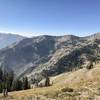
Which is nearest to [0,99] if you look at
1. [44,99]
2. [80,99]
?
[44,99]

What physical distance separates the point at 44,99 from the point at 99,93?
13.2 metres

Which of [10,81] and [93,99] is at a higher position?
[93,99]

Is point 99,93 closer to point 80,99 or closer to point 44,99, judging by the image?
point 80,99

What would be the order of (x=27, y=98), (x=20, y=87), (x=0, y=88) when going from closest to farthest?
(x=27, y=98)
(x=0, y=88)
(x=20, y=87)

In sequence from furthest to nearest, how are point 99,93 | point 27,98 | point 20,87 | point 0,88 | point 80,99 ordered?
1. point 20,87
2. point 0,88
3. point 99,93
4. point 27,98
5. point 80,99

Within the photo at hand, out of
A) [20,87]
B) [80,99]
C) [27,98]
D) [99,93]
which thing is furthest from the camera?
[20,87]

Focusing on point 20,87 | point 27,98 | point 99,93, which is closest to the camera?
point 27,98

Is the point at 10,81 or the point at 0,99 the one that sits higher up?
the point at 0,99

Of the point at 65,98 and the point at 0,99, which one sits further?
the point at 0,99

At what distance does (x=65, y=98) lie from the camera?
4025 centimetres

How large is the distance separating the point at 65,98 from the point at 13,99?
37.6 ft

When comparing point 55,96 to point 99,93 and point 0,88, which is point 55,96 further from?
point 0,88

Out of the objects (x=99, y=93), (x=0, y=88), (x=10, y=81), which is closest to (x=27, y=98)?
(x=99, y=93)

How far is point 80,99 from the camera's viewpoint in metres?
39.4
